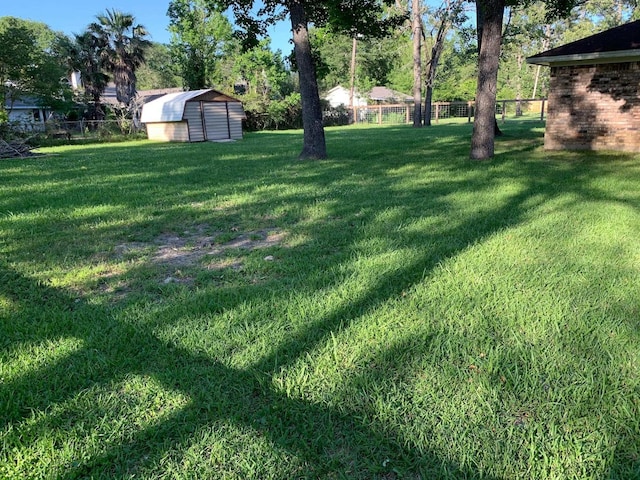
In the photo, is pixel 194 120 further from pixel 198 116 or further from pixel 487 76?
pixel 487 76

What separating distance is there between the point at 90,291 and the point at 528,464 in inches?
115

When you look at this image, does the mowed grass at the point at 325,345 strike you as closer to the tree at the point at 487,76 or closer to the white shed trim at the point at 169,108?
the tree at the point at 487,76

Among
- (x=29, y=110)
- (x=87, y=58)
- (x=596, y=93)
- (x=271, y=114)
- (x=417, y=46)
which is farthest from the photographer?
(x=29, y=110)

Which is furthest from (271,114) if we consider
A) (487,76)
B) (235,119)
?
(487,76)

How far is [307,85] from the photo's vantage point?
10.9 metres

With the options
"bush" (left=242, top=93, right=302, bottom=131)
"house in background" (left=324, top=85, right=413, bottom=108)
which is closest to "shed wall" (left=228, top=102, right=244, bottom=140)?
"bush" (left=242, top=93, right=302, bottom=131)

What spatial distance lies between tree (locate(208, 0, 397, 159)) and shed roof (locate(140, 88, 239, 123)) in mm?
9144

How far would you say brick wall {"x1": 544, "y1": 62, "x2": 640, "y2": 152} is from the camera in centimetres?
1015

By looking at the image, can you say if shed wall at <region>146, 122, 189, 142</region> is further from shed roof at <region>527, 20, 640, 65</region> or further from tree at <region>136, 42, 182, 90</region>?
tree at <region>136, 42, 182, 90</region>

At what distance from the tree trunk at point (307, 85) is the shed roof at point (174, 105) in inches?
444

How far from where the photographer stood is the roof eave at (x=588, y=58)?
9.62 metres

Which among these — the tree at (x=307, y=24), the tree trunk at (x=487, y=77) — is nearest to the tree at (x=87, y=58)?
the tree at (x=307, y=24)

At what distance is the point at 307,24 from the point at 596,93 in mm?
7088

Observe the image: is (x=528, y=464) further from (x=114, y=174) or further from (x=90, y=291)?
(x=114, y=174)
